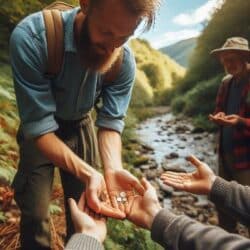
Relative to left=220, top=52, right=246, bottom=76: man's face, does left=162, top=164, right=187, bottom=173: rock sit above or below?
below

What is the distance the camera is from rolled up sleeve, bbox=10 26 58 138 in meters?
2.10

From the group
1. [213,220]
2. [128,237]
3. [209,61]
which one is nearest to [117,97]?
[128,237]

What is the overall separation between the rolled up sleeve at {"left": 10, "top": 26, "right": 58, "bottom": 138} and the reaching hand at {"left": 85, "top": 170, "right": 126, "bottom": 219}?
377mm

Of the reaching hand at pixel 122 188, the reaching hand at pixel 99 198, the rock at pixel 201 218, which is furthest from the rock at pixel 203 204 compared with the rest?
the reaching hand at pixel 99 198

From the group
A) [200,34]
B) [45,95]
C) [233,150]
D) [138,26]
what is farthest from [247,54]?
[200,34]

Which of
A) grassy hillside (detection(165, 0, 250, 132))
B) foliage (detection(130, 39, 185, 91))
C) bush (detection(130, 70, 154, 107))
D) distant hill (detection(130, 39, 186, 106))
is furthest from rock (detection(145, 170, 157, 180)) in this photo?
foliage (detection(130, 39, 185, 91))

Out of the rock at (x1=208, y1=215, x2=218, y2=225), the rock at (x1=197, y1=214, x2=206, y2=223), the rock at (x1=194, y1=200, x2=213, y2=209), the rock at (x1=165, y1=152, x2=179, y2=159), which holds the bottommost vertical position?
the rock at (x1=165, y1=152, x2=179, y2=159)

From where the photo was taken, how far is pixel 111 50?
2221mm

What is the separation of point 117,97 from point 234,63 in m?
1.84

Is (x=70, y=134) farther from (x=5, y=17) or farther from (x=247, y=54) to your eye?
(x=5, y=17)

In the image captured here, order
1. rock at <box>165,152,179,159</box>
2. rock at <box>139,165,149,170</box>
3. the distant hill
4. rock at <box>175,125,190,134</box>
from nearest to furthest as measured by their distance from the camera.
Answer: rock at <box>139,165,149,170</box> → rock at <box>165,152,179,159</box> → rock at <box>175,125,190,134</box> → the distant hill

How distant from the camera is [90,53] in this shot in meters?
2.25

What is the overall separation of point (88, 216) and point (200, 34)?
66.4 ft

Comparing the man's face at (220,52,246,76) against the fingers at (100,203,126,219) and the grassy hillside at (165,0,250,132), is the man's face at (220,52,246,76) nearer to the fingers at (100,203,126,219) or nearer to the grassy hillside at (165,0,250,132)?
the fingers at (100,203,126,219)
